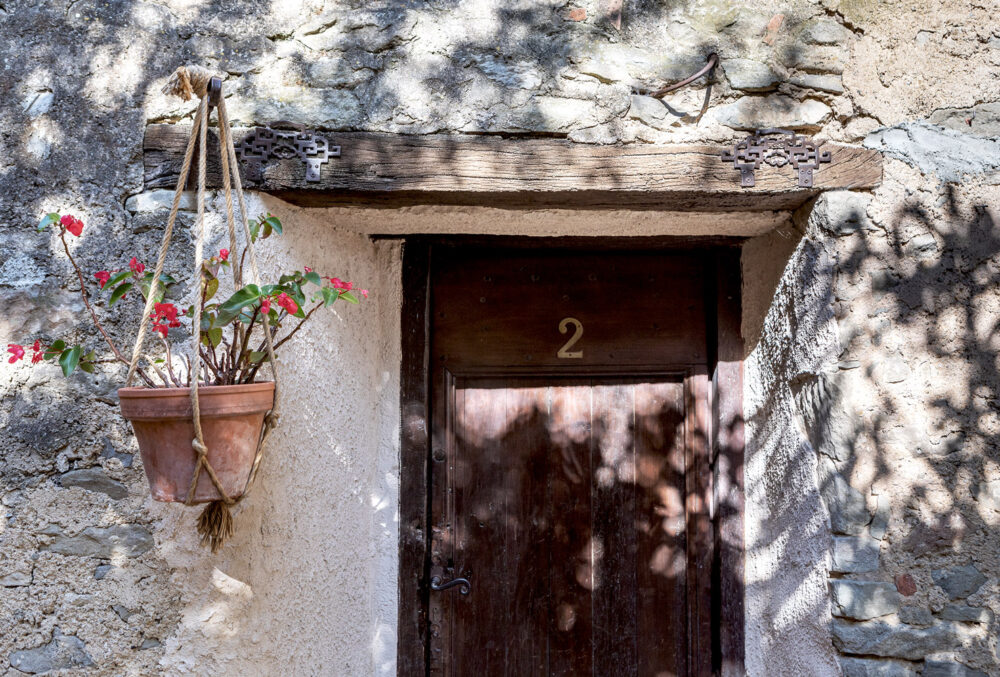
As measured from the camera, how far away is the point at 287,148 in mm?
1631

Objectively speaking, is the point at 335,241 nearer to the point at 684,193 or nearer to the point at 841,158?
the point at 684,193

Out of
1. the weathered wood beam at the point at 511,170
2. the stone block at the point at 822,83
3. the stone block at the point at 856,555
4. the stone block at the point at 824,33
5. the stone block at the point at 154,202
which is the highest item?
the stone block at the point at 824,33

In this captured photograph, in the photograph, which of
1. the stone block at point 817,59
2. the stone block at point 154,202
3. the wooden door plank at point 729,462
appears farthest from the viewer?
the wooden door plank at point 729,462

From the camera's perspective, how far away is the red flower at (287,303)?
1.28 meters

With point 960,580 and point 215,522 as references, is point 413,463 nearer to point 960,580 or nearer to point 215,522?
point 215,522

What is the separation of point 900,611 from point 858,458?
37cm

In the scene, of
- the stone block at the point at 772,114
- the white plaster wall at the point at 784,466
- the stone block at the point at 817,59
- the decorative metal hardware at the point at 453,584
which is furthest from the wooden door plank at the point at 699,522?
the stone block at the point at 817,59

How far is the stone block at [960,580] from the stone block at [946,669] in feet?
0.51

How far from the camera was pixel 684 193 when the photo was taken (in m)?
1.69

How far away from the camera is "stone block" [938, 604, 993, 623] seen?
1.62 m

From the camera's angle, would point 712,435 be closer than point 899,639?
No

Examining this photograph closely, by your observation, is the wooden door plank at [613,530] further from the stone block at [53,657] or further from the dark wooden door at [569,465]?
the stone block at [53,657]

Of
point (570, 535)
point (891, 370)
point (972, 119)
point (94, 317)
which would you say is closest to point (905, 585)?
point (891, 370)

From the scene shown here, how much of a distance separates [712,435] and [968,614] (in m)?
0.78
